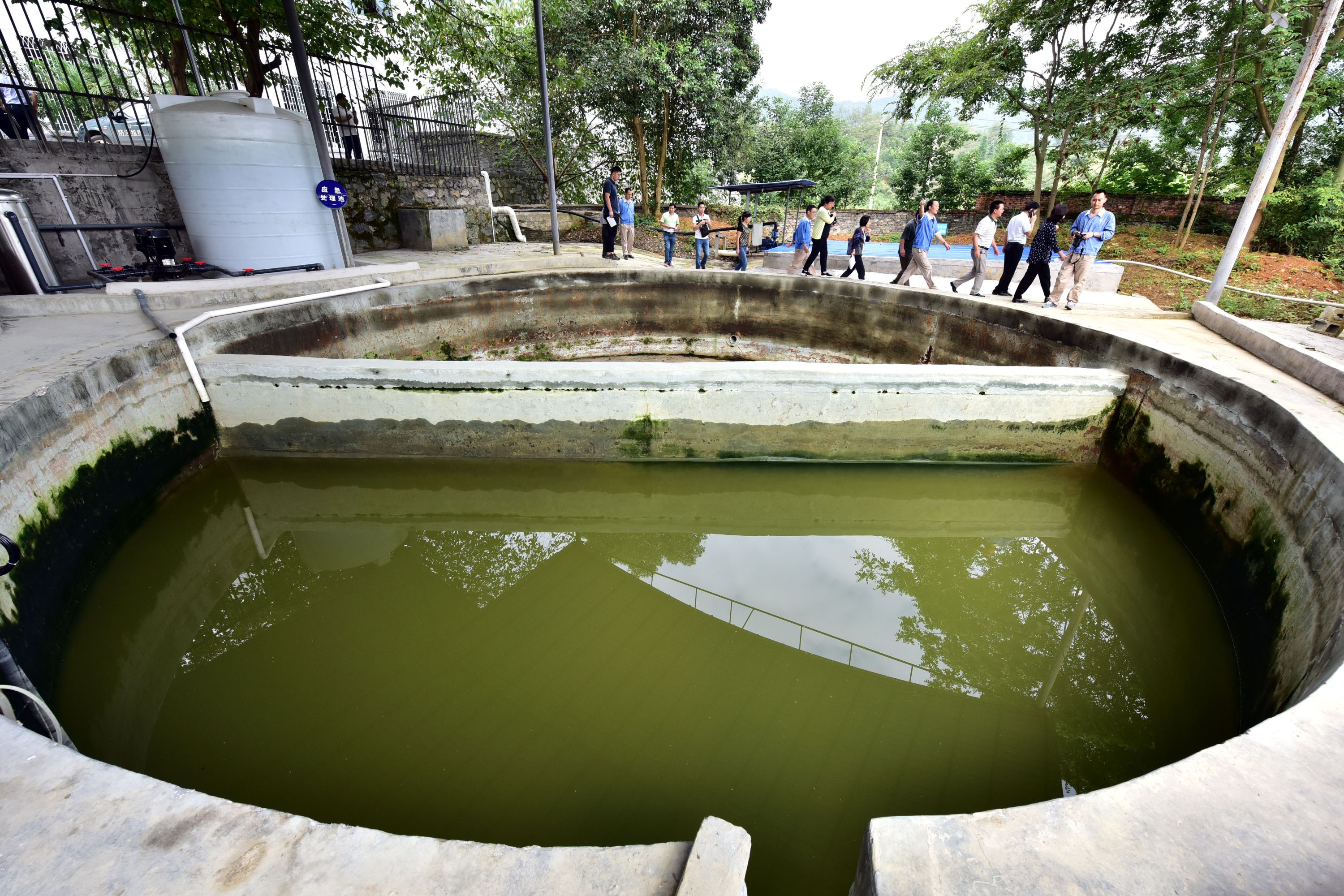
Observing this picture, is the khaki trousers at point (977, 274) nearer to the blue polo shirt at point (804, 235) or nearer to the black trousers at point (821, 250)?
the black trousers at point (821, 250)

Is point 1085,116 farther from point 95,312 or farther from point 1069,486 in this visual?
point 95,312

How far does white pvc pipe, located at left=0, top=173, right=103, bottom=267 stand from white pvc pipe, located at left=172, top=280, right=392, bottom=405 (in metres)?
2.54

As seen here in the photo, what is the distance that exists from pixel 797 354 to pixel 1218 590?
6.18 metres

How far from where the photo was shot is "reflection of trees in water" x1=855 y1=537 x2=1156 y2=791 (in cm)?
280

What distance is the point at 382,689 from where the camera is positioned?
2.87m

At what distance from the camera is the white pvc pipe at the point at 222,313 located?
15.5 ft

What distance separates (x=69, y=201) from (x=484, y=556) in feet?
24.7

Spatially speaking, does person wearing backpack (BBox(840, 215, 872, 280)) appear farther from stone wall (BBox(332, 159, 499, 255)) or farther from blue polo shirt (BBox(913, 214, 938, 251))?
stone wall (BBox(332, 159, 499, 255))

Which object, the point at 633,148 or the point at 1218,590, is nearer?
the point at 1218,590

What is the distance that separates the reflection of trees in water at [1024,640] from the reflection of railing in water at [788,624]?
0.13 metres

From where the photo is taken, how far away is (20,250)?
5398 mm

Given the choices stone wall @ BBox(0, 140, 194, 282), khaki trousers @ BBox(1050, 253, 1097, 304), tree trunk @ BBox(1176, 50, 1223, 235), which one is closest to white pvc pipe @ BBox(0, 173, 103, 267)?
stone wall @ BBox(0, 140, 194, 282)

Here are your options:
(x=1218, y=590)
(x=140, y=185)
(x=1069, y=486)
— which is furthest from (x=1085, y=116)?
(x=140, y=185)

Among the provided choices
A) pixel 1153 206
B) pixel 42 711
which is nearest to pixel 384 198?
pixel 42 711
